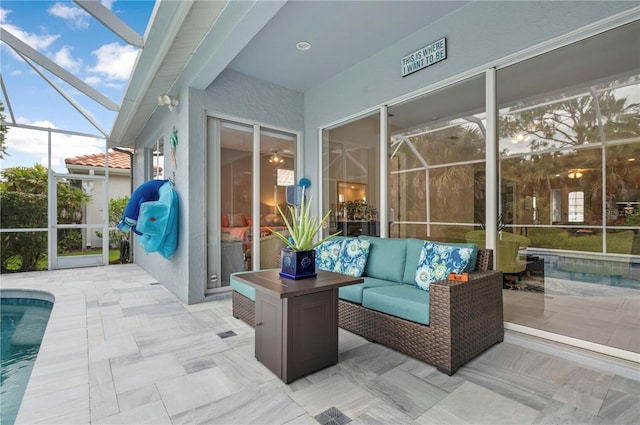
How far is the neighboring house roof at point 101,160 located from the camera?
7.22 m

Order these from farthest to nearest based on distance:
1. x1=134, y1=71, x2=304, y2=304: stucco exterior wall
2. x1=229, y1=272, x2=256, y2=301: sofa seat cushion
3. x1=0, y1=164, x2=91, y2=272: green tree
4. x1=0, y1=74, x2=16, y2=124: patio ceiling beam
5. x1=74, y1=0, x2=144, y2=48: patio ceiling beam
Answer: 1. x1=0, y1=164, x2=91, y2=272: green tree
2. x1=0, y1=74, x2=16, y2=124: patio ceiling beam
3. x1=134, y1=71, x2=304, y2=304: stucco exterior wall
4. x1=74, y1=0, x2=144, y2=48: patio ceiling beam
5. x1=229, y1=272, x2=256, y2=301: sofa seat cushion

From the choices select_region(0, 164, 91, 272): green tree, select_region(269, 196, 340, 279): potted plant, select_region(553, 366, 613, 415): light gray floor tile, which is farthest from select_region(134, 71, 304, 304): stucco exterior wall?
select_region(553, 366, 613, 415): light gray floor tile

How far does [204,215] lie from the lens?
14.2ft

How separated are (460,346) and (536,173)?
15.3 feet

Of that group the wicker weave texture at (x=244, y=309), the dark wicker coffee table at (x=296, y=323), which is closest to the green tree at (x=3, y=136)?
the wicker weave texture at (x=244, y=309)

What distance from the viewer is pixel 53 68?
480 cm

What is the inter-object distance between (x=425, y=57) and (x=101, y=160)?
25.3ft

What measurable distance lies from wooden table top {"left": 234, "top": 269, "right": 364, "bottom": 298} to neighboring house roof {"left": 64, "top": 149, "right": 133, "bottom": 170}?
6997 millimetres

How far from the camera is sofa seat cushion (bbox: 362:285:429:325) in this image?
2.43m

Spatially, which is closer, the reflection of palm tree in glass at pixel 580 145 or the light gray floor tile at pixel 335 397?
the light gray floor tile at pixel 335 397

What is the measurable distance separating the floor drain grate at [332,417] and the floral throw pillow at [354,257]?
5.51 feet

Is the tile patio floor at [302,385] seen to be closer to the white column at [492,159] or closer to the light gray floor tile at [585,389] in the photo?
the light gray floor tile at [585,389]

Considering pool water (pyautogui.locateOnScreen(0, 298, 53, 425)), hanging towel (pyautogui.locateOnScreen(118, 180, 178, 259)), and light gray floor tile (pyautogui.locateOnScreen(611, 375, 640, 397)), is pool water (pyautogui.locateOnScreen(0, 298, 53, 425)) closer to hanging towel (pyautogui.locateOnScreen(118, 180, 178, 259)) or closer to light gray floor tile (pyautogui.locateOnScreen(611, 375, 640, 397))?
hanging towel (pyautogui.locateOnScreen(118, 180, 178, 259))

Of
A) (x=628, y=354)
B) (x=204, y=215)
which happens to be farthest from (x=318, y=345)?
(x=204, y=215)
